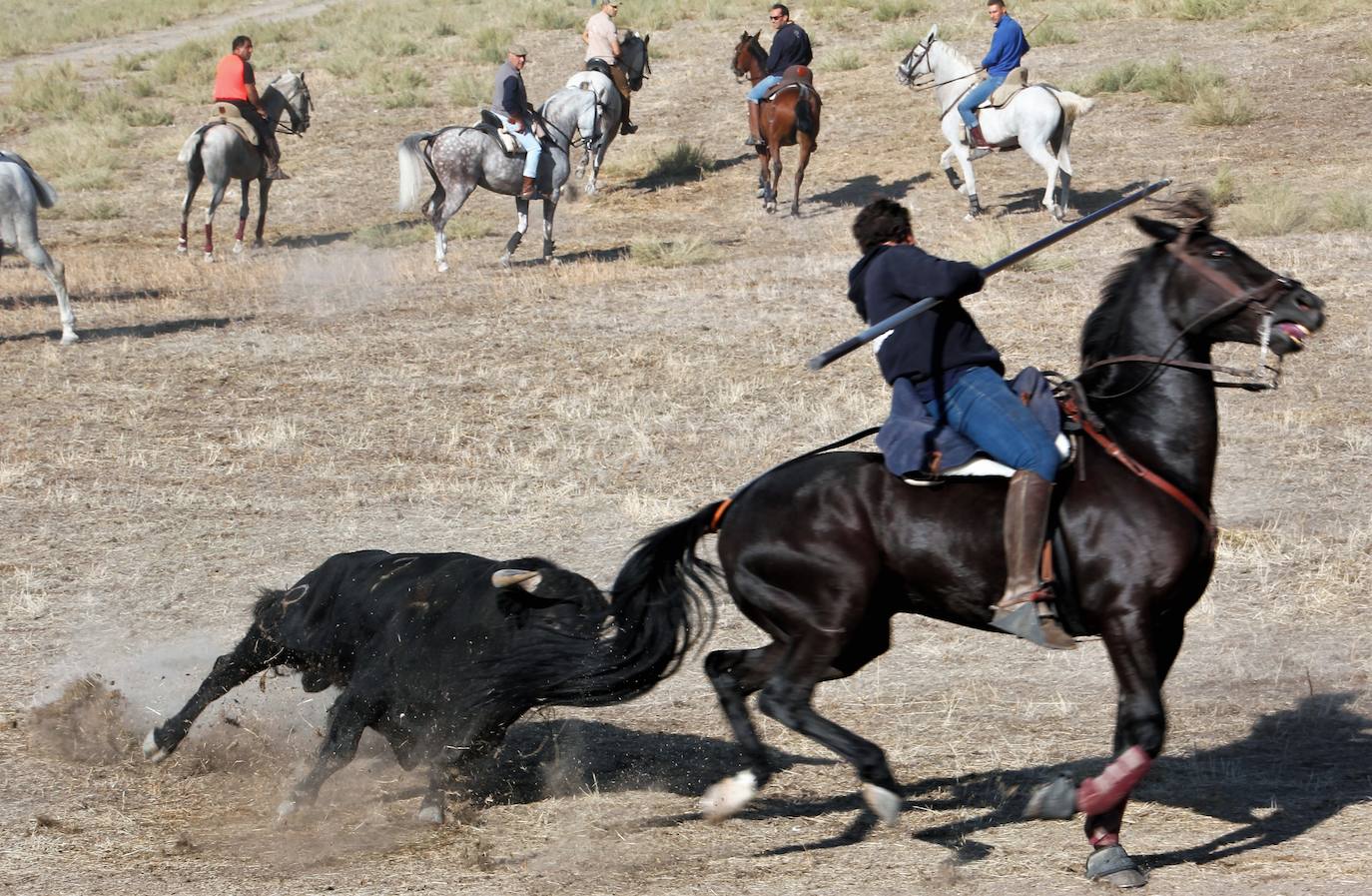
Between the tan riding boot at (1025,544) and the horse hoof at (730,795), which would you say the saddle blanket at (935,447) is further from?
the horse hoof at (730,795)

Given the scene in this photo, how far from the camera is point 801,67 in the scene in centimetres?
2214

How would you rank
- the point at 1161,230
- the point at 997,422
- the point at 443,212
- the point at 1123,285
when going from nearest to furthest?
the point at 997,422, the point at 1161,230, the point at 1123,285, the point at 443,212

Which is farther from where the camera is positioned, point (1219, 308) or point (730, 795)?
point (730, 795)

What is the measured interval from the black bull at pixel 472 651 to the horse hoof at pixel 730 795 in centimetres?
62

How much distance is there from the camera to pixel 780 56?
2241 centimetres

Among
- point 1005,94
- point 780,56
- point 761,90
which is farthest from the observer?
point 780,56

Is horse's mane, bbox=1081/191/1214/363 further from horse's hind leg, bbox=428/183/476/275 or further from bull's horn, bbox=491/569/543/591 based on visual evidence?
horse's hind leg, bbox=428/183/476/275

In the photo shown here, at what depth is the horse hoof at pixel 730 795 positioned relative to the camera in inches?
209

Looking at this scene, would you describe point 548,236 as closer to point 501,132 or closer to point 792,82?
point 501,132

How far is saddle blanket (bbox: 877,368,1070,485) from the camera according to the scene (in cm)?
525

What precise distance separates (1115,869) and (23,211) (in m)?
13.5

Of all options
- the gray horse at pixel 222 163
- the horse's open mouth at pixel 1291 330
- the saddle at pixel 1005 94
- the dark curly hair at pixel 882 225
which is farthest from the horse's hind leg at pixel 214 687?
the saddle at pixel 1005 94

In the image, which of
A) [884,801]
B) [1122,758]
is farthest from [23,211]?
[1122,758]

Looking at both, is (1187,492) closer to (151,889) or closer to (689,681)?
(689,681)
